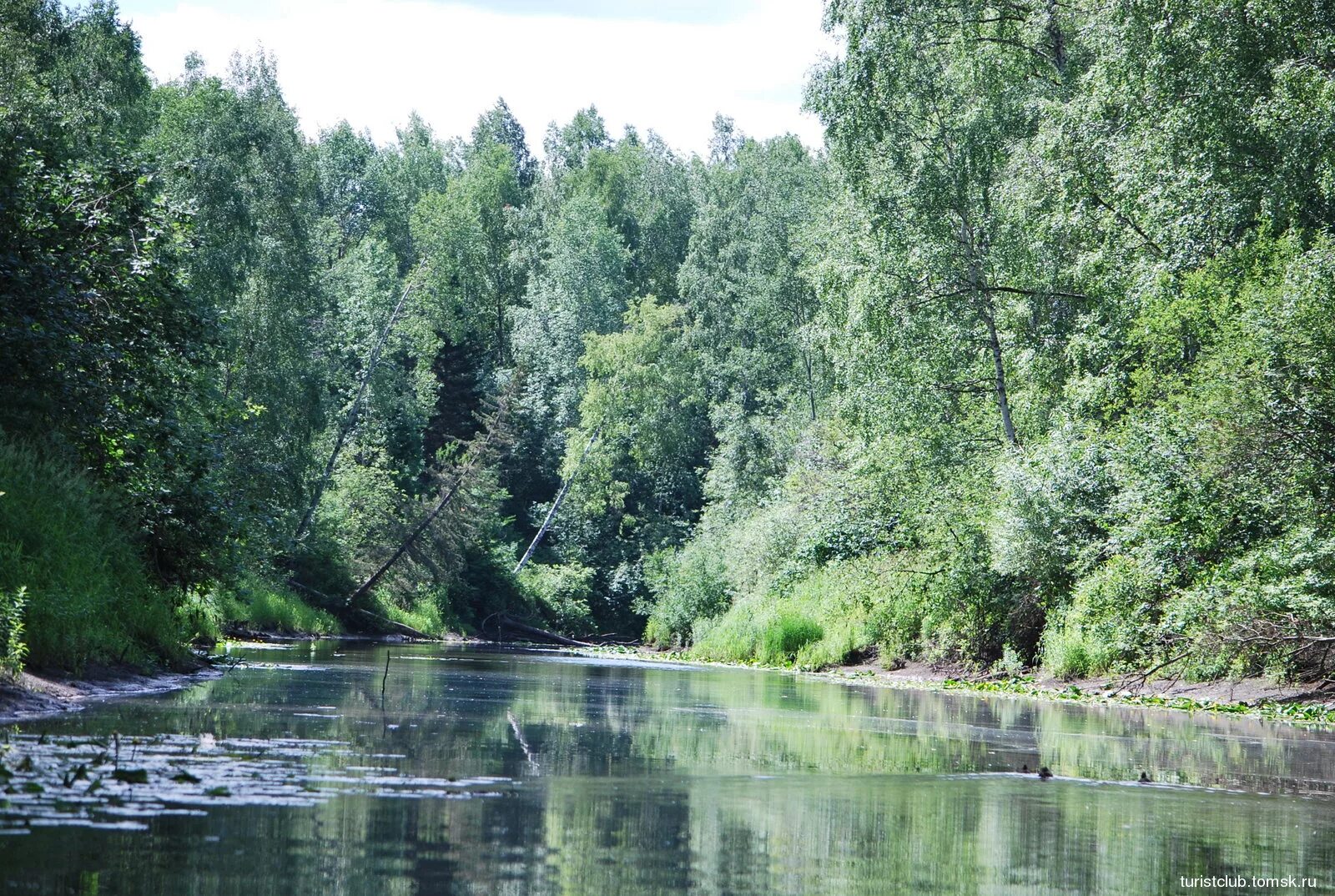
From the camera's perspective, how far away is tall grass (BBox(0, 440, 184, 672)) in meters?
12.6

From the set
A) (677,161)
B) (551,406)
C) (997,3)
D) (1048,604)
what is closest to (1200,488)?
(1048,604)

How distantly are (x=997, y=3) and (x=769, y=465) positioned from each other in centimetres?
2424

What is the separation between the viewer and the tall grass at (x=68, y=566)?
41.5ft

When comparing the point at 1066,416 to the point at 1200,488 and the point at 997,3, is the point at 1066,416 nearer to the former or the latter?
the point at 1200,488

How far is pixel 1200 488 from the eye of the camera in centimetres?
2133

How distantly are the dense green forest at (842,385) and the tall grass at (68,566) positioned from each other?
5cm

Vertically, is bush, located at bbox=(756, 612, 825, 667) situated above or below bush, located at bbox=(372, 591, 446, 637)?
below

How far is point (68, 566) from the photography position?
13.4 metres

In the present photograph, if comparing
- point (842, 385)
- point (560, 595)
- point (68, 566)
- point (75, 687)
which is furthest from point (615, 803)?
point (560, 595)

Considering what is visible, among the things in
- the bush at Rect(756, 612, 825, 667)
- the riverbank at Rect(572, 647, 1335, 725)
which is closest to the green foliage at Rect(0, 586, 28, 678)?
the riverbank at Rect(572, 647, 1335, 725)

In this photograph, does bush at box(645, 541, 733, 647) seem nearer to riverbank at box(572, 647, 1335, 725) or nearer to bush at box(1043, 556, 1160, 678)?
riverbank at box(572, 647, 1335, 725)

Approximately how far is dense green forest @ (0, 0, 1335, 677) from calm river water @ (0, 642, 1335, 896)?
341cm

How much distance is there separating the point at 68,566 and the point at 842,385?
2328 cm

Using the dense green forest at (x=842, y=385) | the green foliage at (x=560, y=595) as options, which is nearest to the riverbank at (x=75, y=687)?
the dense green forest at (x=842, y=385)
